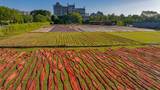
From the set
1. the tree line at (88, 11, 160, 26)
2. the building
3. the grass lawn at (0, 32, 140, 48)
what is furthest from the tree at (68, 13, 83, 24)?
the grass lawn at (0, 32, 140, 48)

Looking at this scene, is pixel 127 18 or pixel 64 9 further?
pixel 64 9

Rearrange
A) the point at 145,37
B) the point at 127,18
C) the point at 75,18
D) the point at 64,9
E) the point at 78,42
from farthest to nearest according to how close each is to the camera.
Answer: the point at 64,9
the point at 75,18
the point at 127,18
the point at 145,37
the point at 78,42

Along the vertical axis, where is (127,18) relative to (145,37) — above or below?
above

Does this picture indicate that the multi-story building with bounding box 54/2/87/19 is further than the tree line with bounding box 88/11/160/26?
Yes

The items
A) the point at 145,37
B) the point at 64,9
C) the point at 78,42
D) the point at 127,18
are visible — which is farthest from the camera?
the point at 64,9

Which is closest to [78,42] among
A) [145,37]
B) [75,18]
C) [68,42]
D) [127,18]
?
[68,42]

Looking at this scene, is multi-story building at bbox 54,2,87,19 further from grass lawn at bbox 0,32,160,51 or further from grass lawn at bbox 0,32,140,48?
grass lawn at bbox 0,32,140,48

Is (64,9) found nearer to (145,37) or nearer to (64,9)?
(64,9)

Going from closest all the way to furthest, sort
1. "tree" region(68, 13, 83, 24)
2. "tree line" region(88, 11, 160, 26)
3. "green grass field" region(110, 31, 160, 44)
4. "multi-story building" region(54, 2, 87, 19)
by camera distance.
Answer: "green grass field" region(110, 31, 160, 44)
"tree line" region(88, 11, 160, 26)
"tree" region(68, 13, 83, 24)
"multi-story building" region(54, 2, 87, 19)

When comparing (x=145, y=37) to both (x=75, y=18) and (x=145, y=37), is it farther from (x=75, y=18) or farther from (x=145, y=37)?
(x=75, y=18)

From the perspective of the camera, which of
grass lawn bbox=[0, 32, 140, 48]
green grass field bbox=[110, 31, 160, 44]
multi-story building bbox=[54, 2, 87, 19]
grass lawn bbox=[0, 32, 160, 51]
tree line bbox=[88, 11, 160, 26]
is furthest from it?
multi-story building bbox=[54, 2, 87, 19]

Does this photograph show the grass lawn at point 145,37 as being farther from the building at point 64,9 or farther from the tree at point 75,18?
the building at point 64,9

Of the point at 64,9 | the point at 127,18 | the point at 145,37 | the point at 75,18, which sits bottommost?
the point at 145,37
